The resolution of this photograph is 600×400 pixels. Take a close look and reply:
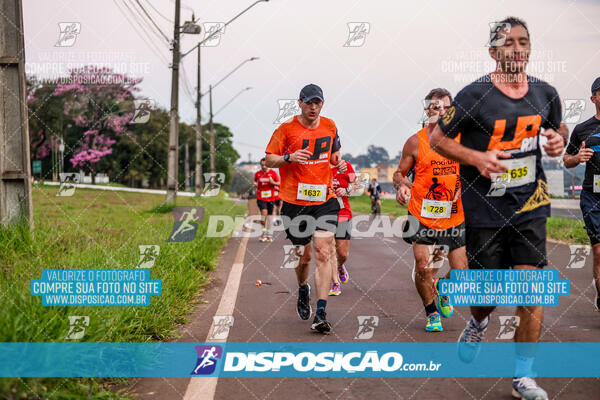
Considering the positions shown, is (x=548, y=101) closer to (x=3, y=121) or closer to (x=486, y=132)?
(x=486, y=132)

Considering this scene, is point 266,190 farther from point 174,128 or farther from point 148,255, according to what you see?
point 148,255

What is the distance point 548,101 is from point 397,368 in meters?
2.17

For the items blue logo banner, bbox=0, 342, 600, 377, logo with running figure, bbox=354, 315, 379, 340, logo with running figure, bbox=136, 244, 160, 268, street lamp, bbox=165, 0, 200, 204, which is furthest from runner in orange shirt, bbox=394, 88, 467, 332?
street lamp, bbox=165, 0, 200, 204

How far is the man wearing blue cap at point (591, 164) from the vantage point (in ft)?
21.3

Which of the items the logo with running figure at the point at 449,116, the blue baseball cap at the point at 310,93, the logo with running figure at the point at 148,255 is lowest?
the logo with running figure at the point at 148,255

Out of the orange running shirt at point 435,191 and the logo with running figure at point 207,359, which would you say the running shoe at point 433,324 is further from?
the logo with running figure at point 207,359

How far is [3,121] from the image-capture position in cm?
915

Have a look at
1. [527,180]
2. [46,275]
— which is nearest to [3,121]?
[46,275]

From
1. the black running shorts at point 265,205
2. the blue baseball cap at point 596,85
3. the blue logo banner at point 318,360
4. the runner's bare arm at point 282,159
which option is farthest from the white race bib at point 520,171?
the black running shorts at point 265,205

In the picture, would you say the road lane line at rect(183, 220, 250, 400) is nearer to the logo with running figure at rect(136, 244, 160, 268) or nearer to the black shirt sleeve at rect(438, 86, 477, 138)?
the logo with running figure at rect(136, 244, 160, 268)

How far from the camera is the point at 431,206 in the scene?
639 centimetres

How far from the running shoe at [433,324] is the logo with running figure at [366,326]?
20.0 inches

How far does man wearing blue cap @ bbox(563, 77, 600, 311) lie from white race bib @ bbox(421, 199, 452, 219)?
1.39 meters

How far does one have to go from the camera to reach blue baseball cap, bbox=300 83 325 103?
21.0ft
